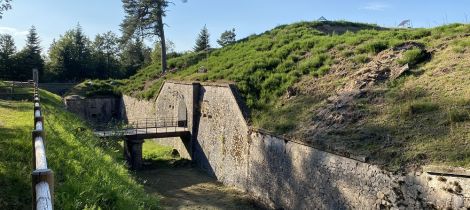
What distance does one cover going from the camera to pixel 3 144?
7.74 meters

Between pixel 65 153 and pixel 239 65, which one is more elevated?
pixel 239 65

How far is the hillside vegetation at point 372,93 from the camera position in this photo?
11.3m

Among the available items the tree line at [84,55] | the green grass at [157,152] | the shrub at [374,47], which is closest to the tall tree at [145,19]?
the tree line at [84,55]

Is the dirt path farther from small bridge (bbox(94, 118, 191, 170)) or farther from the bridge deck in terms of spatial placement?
the bridge deck

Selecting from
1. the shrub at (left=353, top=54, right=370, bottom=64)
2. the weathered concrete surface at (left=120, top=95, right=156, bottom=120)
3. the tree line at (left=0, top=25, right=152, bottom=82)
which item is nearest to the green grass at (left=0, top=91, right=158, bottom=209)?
the shrub at (left=353, top=54, right=370, bottom=64)

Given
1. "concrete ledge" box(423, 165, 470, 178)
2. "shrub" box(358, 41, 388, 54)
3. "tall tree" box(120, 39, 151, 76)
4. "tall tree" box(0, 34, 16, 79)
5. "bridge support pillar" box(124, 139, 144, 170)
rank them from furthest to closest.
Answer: "tall tree" box(120, 39, 151, 76)
"tall tree" box(0, 34, 16, 79)
"bridge support pillar" box(124, 139, 144, 170)
"shrub" box(358, 41, 388, 54)
"concrete ledge" box(423, 165, 470, 178)

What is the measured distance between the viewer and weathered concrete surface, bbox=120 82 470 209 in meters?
9.96

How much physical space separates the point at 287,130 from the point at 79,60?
141 ft

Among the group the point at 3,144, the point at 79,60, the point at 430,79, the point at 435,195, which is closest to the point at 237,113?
the point at 430,79

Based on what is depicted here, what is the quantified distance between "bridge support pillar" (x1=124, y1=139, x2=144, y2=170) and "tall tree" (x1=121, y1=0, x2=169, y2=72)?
54.2ft

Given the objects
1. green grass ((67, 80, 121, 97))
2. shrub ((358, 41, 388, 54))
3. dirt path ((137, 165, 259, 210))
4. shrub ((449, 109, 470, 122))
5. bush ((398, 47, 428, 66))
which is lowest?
dirt path ((137, 165, 259, 210))

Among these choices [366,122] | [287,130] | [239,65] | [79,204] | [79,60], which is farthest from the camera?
[79,60]

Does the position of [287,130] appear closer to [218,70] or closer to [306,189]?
[306,189]

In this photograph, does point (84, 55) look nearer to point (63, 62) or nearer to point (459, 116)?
point (63, 62)
